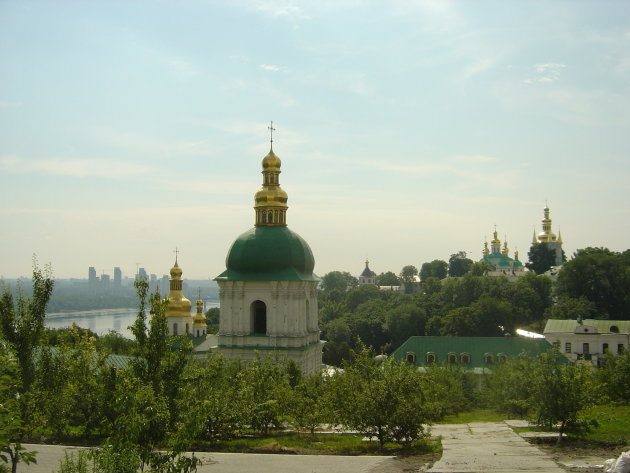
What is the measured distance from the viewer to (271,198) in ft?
106

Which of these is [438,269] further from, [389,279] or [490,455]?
[490,455]

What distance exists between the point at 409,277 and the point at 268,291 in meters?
97.9

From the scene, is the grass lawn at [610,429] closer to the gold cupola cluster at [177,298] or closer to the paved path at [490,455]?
the paved path at [490,455]

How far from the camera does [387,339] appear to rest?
225ft

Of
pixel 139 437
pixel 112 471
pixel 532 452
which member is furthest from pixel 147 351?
pixel 532 452

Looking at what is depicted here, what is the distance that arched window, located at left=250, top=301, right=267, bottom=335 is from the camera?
104ft

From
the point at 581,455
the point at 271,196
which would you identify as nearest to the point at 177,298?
the point at 271,196

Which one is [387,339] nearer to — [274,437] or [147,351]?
[274,437]

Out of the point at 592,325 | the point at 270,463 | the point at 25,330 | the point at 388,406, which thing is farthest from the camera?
the point at 592,325

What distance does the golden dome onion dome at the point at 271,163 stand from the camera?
1302 inches

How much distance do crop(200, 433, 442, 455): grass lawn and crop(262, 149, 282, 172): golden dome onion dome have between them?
18.1m

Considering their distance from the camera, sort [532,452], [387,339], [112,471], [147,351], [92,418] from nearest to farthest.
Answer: [112,471]
[147,351]
[532,452]
[92,418]
[387,339]

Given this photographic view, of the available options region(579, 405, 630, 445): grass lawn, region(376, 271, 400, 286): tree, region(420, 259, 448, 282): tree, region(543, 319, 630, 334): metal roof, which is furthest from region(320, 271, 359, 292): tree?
region(579, 405, 630, 445): grass lawn

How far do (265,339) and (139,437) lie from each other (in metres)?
20.4
